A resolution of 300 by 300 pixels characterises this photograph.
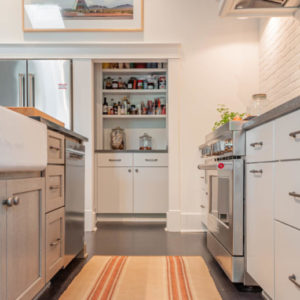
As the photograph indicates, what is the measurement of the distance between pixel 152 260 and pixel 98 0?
279 centimetres

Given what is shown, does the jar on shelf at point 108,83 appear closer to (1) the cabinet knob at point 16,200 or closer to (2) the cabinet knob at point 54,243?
(2) the cabinet knob at point 54,243

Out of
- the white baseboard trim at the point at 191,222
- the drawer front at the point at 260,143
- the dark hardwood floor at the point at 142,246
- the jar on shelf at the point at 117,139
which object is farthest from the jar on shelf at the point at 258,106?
the jar on shelf at the point at 117,139

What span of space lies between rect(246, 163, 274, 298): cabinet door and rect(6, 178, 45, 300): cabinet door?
1.03 meters

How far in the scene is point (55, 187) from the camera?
5.97 feet

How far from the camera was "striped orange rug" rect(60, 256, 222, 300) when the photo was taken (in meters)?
1.74

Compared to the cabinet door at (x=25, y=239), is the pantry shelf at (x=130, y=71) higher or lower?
higher

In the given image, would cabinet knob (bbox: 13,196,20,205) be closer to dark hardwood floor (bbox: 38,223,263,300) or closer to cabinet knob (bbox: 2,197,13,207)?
cabinet knob (bbox: 2,197,13,207)

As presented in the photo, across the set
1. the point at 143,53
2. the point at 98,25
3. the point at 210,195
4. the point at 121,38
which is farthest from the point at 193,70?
the point at 210,195

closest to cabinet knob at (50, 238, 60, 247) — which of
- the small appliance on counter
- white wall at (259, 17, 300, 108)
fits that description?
the small appliance on counter

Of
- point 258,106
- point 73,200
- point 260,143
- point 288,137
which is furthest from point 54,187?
point 258,106

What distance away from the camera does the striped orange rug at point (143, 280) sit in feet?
5.70

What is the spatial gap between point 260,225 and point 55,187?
1081 mm

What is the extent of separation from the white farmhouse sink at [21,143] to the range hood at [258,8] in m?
1.66

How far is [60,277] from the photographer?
6.54 ft
